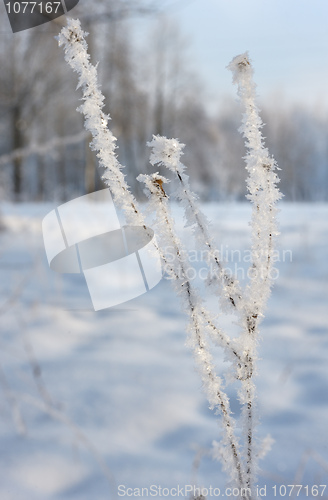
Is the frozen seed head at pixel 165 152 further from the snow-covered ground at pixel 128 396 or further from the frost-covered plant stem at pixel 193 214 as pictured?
the snow-covered ground at pixel 128 396

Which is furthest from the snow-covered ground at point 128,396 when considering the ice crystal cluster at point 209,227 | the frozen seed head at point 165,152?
the frozen seed head at point 165,152

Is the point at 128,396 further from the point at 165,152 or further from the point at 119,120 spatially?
the point at 119,120

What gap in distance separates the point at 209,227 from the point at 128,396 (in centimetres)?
96

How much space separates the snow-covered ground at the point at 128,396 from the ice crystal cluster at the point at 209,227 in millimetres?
118

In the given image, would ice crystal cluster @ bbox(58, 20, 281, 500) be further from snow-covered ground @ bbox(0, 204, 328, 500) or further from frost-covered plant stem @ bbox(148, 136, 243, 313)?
snow-covered ground @ bbox(0, 204, 328, 500)

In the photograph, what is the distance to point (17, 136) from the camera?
12.4 metres

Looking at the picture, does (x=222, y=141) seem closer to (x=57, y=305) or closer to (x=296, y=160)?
(x=296, y=160)

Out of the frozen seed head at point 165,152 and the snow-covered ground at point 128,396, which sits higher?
the frozen seed head at point 165,152

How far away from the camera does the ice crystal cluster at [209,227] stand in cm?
65

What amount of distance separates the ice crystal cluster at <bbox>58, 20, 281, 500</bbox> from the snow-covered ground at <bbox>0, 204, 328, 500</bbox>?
0.39 ft

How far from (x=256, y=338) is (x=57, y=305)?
5.33 feet

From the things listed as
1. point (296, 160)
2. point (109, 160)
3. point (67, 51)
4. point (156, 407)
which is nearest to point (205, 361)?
point (109, 160)

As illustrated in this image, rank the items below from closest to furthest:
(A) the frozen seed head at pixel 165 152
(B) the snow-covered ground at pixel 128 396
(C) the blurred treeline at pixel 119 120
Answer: (A) the frozen seed head at pixel 165 152 → (B) the snow-covered ground at pixel 128 396 → (C) the blurred treeline at pixel 119 120

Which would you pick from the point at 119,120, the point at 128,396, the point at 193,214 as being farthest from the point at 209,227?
the point at 119,120
